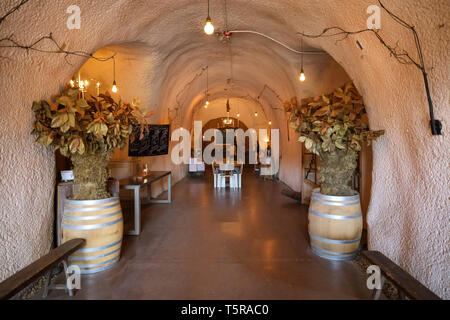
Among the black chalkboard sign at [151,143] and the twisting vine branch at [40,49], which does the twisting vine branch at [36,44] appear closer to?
the twisting vine branch at [40,49]

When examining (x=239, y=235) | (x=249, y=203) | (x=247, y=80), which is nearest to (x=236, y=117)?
(x=247, y=80)

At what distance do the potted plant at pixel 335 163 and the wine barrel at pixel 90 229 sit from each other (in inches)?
84.6

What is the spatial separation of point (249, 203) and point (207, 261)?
2786 mm

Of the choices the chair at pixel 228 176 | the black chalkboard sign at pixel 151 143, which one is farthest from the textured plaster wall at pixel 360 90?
the chair at pixel 228 176

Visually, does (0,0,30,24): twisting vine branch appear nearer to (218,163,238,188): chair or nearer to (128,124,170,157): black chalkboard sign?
(128,124,170,157): black chalkboard sign

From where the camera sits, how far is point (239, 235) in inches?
138

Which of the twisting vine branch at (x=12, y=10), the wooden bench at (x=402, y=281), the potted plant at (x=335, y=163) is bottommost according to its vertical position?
the wooden bench at (x=402, y=281)

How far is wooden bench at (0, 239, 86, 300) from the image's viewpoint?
4.99 feet

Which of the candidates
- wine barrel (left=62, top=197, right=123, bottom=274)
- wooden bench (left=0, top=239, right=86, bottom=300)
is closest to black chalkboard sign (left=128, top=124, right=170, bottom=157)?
wine barrel (left=62, top=197, right=123, bottom=274)

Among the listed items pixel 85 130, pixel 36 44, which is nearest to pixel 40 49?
pixel 36 44

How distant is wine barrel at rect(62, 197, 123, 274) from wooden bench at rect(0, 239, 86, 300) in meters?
0.11

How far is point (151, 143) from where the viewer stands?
5586 millimetres

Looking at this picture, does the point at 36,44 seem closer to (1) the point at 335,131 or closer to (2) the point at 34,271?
(2) the point at 34,271

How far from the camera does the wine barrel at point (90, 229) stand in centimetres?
237
